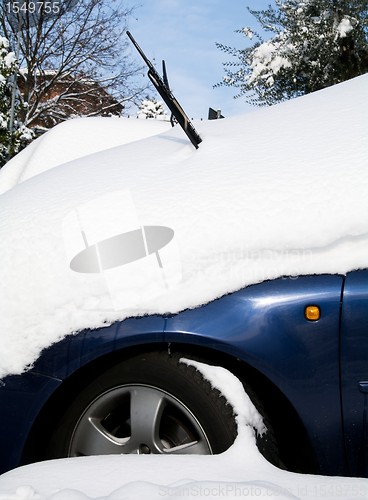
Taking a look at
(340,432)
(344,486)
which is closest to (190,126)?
(340,432)

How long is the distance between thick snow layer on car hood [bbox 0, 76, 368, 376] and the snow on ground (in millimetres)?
311

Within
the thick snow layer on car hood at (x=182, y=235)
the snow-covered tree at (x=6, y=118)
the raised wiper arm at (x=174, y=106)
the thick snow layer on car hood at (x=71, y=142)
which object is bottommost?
the thick snow layer on car hood at (x=182, y=235)

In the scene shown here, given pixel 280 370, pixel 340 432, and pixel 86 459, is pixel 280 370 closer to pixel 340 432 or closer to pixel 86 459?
pixel 340 432

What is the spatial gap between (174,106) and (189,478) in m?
1.32

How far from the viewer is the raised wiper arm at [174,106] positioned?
1957 mm

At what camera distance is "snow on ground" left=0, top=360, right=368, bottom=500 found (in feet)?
3.85

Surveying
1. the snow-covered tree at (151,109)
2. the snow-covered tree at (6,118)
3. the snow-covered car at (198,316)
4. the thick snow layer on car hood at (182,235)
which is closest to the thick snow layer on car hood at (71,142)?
the thick snow layer on car hood at (182,235)

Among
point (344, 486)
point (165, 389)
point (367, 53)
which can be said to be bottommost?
point (344, 486)

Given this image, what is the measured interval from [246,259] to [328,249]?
23 cm

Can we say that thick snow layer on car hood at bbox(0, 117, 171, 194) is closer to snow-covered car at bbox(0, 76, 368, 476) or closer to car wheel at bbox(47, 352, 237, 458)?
→ snow-covered car at bbox(0, 76, 368, 476)

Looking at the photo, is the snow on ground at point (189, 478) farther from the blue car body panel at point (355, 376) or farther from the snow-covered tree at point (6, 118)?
the snow-covered tree at point (6, 118)

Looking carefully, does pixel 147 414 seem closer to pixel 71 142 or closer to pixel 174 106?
pixel 174 106

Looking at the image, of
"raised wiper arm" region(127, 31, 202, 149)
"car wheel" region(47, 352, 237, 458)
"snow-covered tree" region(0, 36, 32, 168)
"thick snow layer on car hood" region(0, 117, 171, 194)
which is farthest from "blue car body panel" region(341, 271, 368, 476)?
"snow-covered tree" region(0, 36, 32, 168)

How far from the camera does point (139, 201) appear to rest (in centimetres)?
165
